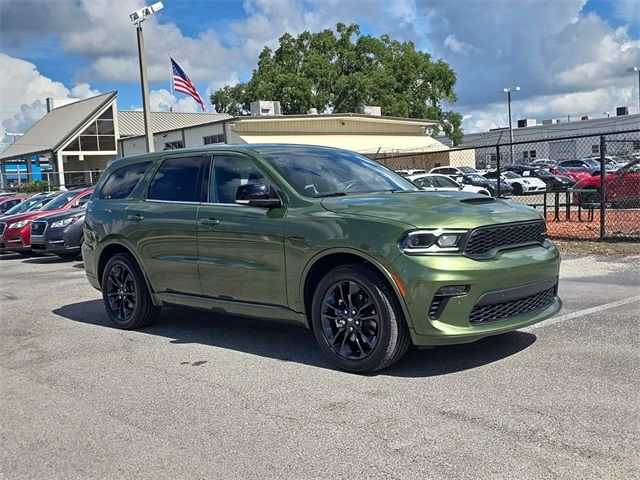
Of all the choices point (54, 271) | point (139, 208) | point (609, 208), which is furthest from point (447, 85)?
point (139, 208)

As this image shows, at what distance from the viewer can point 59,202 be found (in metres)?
16.5

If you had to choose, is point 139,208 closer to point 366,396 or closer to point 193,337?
point 193,337

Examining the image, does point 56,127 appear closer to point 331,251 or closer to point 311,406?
point 331,251

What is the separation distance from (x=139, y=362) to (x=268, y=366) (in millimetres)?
1231

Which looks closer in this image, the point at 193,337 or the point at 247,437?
the point at 247,437

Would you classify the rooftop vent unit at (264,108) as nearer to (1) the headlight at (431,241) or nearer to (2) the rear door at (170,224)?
(2) the rear door at (170,224)

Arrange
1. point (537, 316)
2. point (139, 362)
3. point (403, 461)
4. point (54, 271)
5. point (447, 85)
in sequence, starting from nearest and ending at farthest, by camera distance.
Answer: point (403, 461) → point (537, 316) → point (139, 362) → point (54, 271) → point (447, 85)

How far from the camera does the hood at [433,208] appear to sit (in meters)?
4.84

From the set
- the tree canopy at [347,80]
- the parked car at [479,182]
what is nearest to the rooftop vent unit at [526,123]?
the tree canopy at [347,80]

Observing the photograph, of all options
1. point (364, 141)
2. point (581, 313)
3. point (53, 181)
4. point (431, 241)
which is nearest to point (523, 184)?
point (364, 141)

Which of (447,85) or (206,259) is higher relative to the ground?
(447,85)

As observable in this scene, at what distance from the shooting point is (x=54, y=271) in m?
13.3

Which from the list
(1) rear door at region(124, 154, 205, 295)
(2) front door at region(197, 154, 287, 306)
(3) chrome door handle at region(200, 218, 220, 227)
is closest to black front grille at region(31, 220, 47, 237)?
(1) rear door at region(124, 154, 205, 295)

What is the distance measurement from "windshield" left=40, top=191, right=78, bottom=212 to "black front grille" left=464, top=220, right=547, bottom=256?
1350cm
